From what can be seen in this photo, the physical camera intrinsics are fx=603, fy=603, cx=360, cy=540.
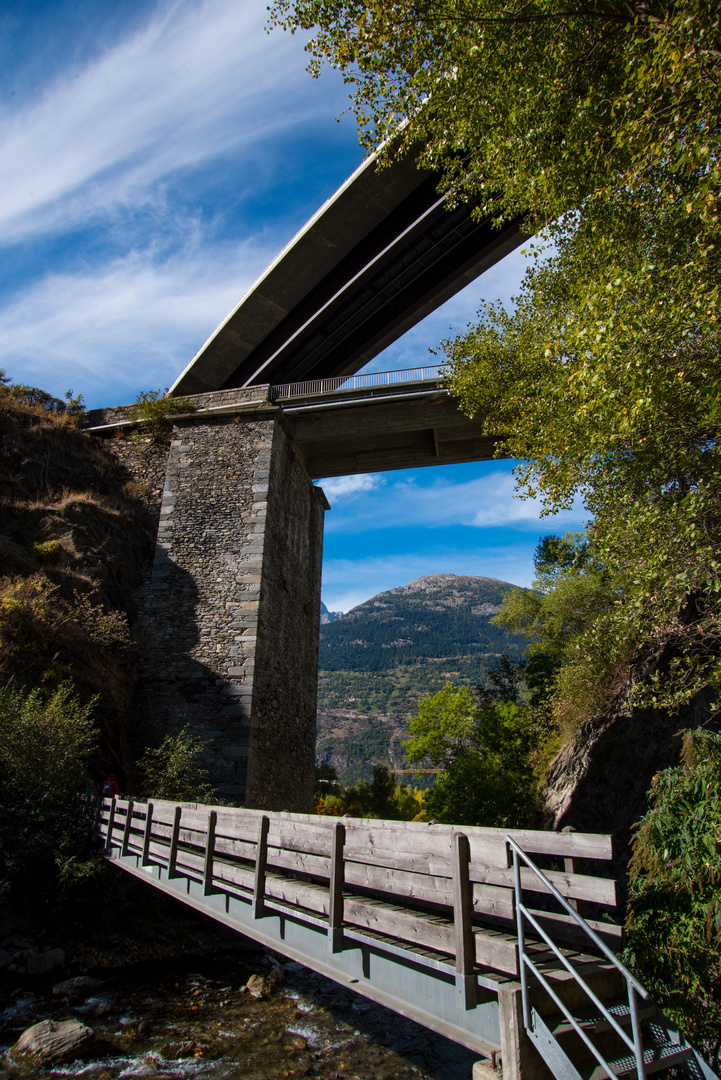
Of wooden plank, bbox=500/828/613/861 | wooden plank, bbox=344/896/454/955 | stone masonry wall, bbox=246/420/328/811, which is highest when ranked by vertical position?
stone masonry wall, bbox=246/420/328/811

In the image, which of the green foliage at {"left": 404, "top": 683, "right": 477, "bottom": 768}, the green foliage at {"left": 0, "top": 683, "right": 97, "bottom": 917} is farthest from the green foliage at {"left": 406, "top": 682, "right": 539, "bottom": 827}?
the green foliage at {"left": 0, "top": 683, "right": 97, "bottom": 917}

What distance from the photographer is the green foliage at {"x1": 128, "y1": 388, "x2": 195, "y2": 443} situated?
16484mm

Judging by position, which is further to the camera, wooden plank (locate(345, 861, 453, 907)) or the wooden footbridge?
wooden plank (locate(345, 861, 453, 907))

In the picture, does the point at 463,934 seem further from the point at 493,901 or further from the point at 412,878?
the point at 412,878

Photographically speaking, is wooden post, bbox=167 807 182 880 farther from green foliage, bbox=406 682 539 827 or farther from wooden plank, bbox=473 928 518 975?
green foliage, bbox=406 682 539 827

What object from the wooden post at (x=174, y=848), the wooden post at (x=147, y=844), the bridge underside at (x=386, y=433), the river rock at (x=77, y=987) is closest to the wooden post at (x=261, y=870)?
the wooden post at (x=174, y=848)

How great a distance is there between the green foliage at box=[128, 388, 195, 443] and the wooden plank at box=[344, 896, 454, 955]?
1445cm

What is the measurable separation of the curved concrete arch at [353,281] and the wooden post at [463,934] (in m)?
16.9

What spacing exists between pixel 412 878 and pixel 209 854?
336cm

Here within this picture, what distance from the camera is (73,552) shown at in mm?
13969

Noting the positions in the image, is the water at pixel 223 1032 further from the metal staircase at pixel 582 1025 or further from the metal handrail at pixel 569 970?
the metal handrail at pixel 569 970

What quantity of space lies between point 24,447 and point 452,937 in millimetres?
16129

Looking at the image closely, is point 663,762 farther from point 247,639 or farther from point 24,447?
point 24,447

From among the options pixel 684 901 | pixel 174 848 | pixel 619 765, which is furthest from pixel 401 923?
pixel 619 765
